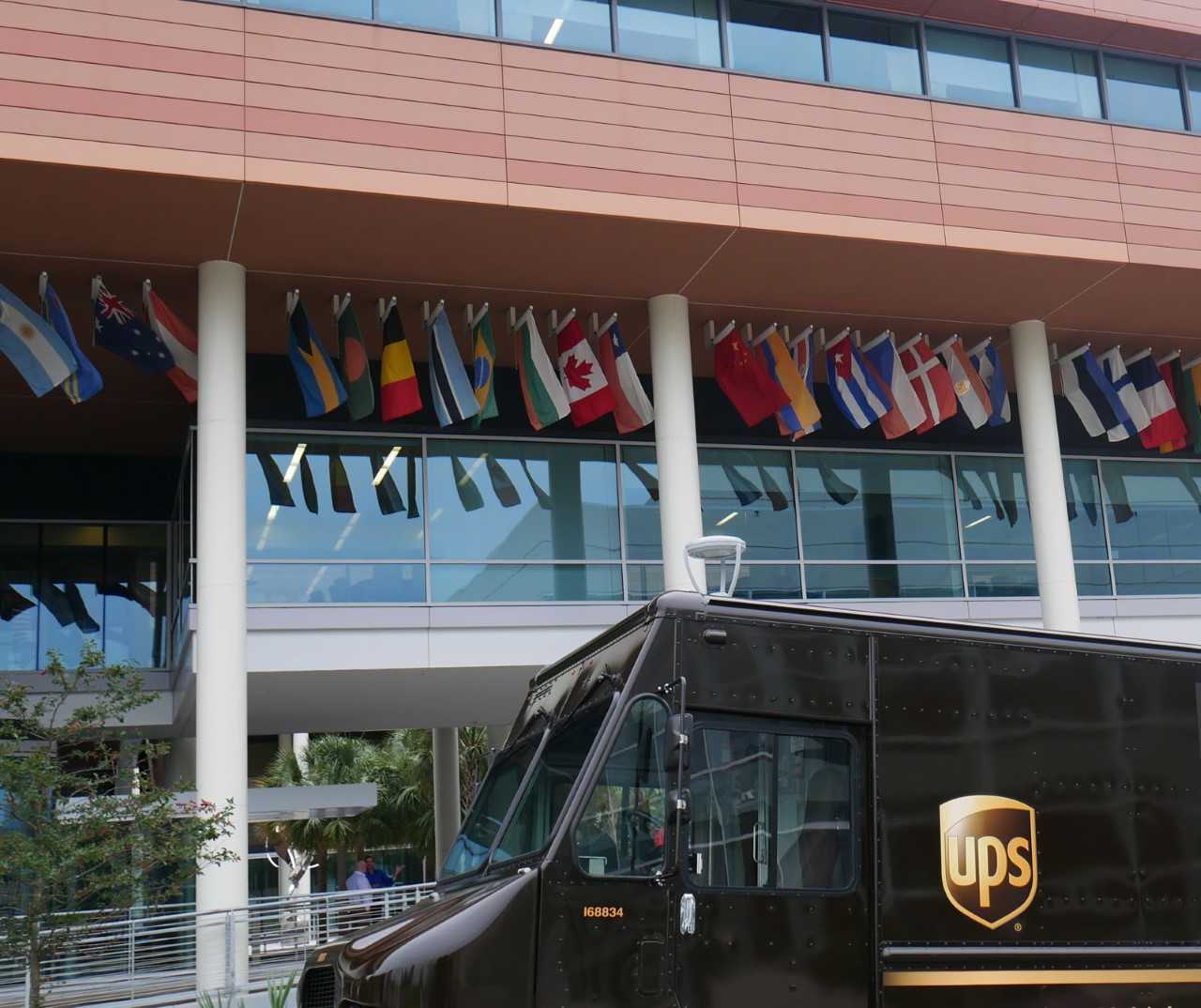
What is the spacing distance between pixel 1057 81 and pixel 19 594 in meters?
19.3

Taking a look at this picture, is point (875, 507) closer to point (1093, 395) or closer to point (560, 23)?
point (1093, 395)

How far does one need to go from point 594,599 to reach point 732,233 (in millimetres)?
5411

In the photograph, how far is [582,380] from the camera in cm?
1800

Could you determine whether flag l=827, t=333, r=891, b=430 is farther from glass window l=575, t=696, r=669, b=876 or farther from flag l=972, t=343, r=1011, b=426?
glass window l=575, t=696, r=669, b=876

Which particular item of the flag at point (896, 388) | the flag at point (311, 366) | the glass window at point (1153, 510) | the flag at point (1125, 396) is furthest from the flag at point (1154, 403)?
the flag at point (311, 366)

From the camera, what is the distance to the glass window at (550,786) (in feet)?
21.9

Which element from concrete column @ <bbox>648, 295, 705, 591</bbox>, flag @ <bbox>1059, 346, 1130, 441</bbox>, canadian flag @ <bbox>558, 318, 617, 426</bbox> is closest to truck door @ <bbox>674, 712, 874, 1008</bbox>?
concrete column @ <bbox>648, 295, 705, 591</bbox>

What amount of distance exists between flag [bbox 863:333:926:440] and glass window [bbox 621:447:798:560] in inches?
77.2

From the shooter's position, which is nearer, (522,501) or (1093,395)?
(522,501)

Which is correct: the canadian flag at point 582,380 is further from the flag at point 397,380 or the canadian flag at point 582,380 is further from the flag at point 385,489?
the flag at point 385,489

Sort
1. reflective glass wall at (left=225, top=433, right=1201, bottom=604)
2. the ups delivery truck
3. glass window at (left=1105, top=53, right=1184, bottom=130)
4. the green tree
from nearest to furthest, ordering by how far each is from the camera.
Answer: the ups delivery truck < the green tree < reflective glass wall at (left=225, top=433, right=1201, bottom=604) < glass window at (left=1105, top=53, right=1184, bottom=130)

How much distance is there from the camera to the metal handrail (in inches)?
496

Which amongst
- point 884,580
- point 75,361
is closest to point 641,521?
point 884,580

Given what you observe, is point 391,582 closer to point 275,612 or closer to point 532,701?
point 275,612
